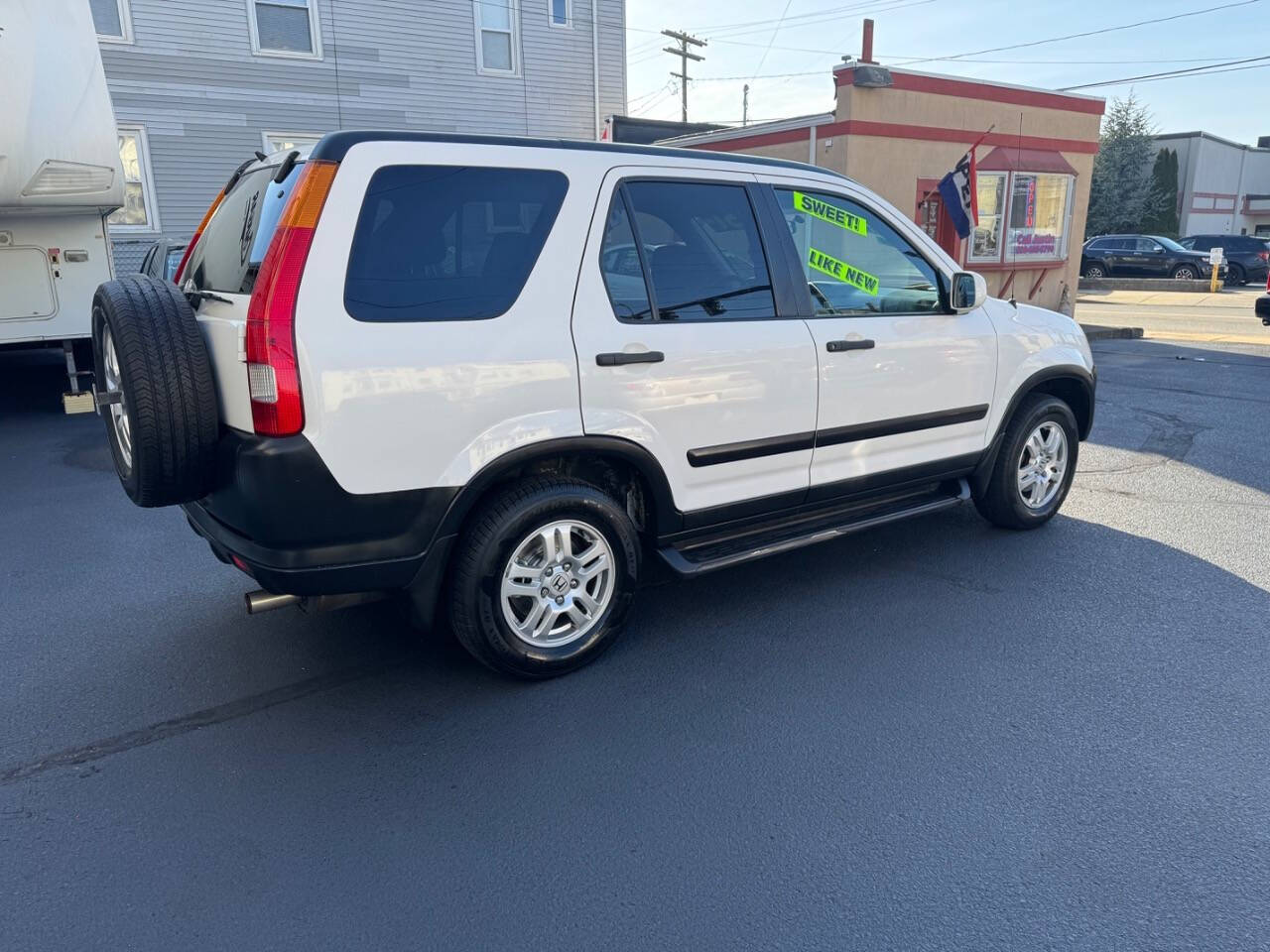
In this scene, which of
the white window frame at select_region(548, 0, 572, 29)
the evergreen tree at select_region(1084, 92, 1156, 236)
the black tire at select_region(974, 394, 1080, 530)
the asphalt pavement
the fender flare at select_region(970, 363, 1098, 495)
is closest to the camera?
the fender flare at select_region(970, 363, 1098, 495)

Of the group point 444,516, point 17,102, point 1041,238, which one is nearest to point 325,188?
point 444,516

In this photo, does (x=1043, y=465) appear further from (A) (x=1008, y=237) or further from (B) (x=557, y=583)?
(A) (x=1008, y=237)

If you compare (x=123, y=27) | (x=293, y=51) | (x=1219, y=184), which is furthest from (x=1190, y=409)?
(x=1219, y=184)

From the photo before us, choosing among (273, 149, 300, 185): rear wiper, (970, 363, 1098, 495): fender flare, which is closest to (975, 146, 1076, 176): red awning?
(970, 363, 1098, 495): fender flare

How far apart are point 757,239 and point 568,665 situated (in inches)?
78.7

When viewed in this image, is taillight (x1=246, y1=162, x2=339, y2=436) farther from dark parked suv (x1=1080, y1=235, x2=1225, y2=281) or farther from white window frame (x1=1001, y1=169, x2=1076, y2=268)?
dark parked suv (x1=1080, y1=235, x2=1225, y2=281)

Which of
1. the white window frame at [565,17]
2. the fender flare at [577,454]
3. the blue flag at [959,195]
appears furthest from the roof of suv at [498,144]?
the white window frame at [565,17]

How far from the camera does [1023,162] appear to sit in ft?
48.8

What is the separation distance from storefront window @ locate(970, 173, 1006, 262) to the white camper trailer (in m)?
11.8

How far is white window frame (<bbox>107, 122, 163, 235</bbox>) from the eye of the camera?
14.2 m

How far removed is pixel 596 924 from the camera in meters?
2.46

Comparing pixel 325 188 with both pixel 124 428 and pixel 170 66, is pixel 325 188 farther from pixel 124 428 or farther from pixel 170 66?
pixel 170 66

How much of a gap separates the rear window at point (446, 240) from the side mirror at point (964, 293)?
2.12 metres

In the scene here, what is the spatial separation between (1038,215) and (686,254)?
13.7m
